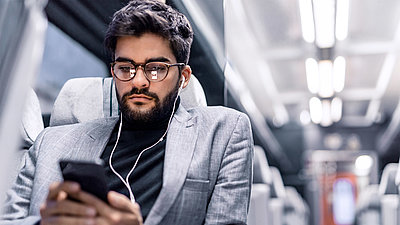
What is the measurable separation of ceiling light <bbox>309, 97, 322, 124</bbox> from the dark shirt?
8.09m

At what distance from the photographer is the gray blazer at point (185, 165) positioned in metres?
1.35

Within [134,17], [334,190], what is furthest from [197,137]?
[334,190]

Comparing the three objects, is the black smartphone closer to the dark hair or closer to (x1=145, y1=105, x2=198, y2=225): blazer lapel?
(x1=145, y1=105, x2=198, y2=225): blazer lapel

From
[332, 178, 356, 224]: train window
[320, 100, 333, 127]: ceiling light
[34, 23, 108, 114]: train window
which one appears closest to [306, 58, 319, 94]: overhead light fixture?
[320, 100, 333, 127]: ceiling light

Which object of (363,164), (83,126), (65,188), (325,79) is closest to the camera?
(65,188)

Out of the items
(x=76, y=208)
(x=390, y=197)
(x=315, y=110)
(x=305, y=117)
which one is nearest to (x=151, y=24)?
(x=76, y=208)

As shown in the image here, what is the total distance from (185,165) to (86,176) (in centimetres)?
42

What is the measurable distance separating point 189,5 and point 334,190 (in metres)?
14.3

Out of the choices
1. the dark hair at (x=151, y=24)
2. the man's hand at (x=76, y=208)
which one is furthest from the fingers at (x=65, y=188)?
the dark hair at (x=151, y=24)

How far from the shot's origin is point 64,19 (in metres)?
1.67

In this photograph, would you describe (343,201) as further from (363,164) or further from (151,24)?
(151,24)

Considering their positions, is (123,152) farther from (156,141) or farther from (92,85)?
(92,85)

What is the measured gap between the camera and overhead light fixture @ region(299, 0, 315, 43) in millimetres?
4941

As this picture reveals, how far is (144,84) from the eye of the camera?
1.33 meters
